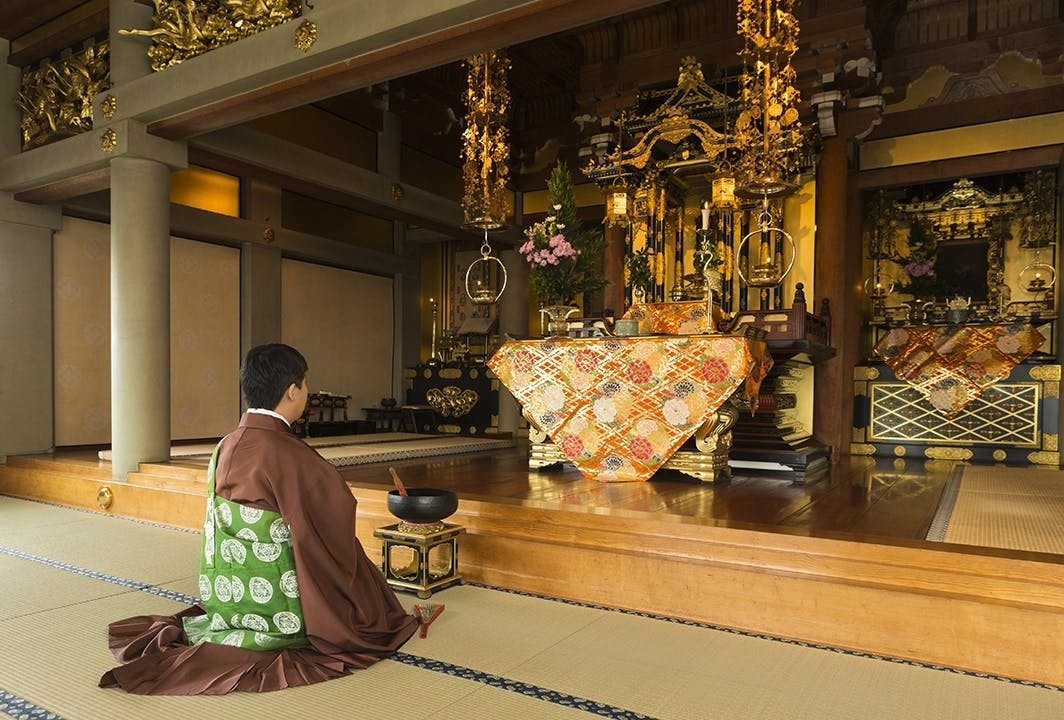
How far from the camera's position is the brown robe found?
86.0 inches

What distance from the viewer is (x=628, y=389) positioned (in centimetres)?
442

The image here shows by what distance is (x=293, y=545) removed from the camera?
2270mm

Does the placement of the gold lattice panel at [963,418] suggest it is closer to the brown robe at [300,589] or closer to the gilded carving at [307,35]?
the gilded carving at [307,35]

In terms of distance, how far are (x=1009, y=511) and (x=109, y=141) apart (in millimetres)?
6246

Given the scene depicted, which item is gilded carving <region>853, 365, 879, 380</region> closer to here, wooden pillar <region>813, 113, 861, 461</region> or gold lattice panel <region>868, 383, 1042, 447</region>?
gold lattice panel <region>868, 383, 1042, 447</region>

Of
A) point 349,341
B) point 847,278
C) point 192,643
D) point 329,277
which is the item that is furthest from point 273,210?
point 192,643

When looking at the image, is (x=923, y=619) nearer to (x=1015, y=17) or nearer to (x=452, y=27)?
(x=452, y=27)

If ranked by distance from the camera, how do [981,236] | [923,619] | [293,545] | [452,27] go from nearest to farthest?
1. [293,545]
2. [923,619]
3. [452,27]
4. [981,236]

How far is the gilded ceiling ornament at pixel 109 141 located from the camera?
524 cm

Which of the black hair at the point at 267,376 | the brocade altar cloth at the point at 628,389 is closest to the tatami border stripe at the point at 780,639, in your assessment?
the brocade altar cloth at the point at 628,389

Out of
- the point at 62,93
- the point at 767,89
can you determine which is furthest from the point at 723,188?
the point at 62,93

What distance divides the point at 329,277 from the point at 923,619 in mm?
8459

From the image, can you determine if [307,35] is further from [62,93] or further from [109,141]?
[62,93]

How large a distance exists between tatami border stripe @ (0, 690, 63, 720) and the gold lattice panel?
A: 22.1ft
